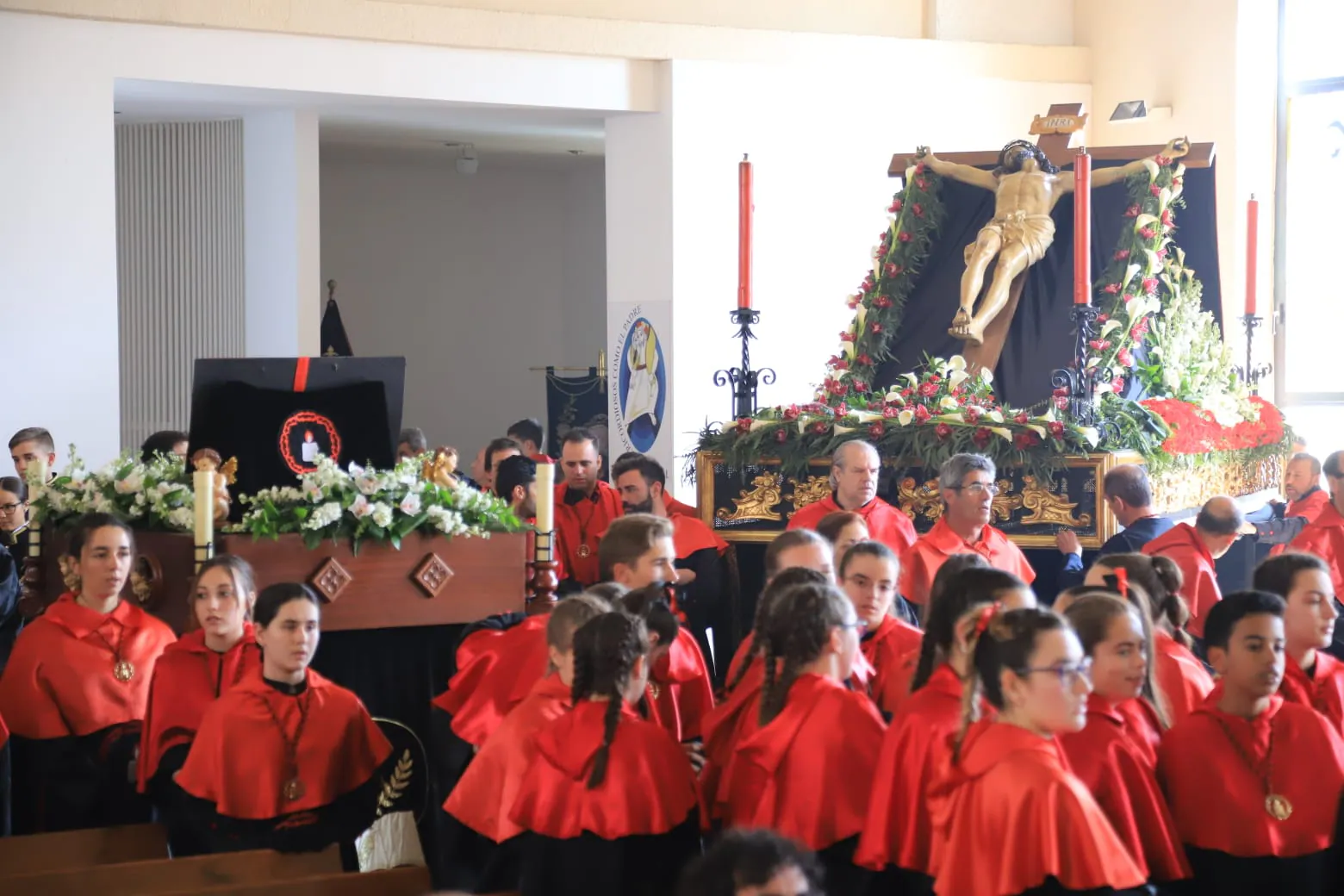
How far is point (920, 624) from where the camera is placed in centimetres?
639

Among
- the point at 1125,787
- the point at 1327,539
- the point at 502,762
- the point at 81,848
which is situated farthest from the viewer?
the point at 1327,539

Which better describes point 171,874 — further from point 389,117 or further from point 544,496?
point 389,117

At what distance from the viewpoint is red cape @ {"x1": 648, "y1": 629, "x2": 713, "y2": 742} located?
479cm

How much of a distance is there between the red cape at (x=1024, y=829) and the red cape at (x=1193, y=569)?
113 inches

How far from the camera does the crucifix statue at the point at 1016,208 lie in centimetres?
862

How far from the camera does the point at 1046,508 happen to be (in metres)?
7.15

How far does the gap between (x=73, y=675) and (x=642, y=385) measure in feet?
26.7

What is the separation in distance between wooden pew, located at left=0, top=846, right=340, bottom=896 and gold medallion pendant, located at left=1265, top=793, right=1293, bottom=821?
2214 mm

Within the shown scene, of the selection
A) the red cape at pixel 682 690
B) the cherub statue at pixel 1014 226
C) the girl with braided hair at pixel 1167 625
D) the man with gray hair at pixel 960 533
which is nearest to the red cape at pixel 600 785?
the red cape at pixel 682 690

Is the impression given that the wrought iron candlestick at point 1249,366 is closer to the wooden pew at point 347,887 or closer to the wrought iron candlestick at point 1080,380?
the wrought iron candlestick at point 1080,380

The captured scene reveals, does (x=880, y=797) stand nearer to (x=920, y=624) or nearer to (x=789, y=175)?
(x=920, y=624)

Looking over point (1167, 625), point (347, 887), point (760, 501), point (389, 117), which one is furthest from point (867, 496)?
point (389, 117)

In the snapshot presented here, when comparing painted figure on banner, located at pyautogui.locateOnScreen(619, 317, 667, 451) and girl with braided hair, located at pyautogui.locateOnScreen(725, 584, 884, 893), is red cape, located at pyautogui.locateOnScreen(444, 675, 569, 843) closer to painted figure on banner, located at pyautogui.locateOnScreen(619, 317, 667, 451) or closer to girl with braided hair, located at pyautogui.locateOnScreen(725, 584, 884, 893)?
girl with braided hair, located at pyautogui.locateOnScreen(725, 584, 884, 893)

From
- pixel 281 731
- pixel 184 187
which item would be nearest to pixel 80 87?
pixel 184 187
